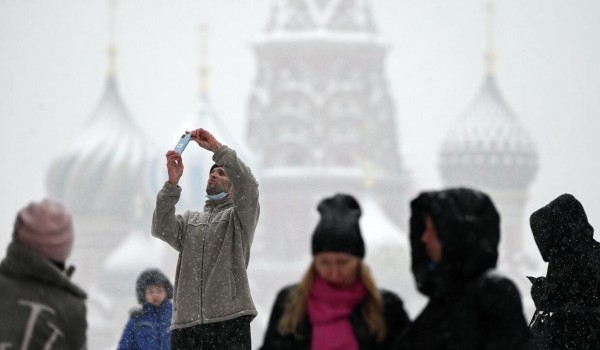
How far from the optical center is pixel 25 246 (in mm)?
4355

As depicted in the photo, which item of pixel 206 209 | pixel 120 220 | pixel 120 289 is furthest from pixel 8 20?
pixel 206 209

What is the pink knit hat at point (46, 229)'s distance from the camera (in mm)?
4340

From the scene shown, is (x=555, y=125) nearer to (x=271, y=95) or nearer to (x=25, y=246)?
(x=271, y=95)

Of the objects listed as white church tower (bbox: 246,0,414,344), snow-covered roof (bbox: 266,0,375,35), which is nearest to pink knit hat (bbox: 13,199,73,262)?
white church tower (bbox: 246,0,414,344)

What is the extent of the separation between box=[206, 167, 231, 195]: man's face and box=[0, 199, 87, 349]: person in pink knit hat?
1.47 m

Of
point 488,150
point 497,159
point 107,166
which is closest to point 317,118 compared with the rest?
point 497,159

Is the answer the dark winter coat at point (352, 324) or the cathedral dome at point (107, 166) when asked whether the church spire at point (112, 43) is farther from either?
the dark winter coat at point (352, 324)

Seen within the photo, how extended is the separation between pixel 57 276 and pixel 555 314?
1879mm

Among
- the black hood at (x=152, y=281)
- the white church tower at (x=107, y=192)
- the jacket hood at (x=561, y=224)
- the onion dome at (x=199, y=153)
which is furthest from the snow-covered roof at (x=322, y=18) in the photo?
→ the jacket hood at (x=561, y=224)

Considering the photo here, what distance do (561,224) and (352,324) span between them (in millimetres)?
1429

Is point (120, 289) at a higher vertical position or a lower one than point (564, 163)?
lower

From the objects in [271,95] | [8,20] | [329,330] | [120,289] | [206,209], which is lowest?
[329,330]

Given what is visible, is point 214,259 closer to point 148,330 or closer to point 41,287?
point 148,330

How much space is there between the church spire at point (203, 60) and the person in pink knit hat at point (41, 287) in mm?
95512
